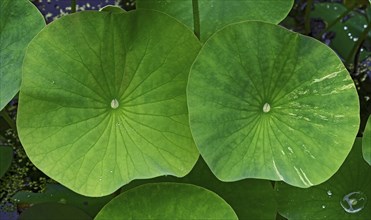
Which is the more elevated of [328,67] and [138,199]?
[328,67]

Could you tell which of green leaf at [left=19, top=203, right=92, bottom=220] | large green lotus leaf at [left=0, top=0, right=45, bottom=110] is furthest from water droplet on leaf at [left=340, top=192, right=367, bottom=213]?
large green lotus leaf at [left=0, top=0, right=45, bottom=110]

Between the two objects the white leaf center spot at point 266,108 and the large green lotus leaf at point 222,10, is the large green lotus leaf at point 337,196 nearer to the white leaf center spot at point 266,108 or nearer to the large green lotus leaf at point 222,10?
the white leaf center spot at point 266,108

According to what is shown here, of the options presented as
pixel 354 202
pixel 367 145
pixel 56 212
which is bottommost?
pixel 56 212

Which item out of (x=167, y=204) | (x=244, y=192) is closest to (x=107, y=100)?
(x=167, y=204)

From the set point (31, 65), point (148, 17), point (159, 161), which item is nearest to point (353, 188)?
point (159, 161)

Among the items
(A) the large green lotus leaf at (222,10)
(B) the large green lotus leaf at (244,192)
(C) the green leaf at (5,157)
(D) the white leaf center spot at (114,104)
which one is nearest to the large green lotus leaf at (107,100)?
(D) the white leaf center spot at (114,104)

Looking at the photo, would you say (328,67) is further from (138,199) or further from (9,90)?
(9,90)

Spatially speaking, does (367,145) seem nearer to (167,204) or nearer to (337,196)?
(337,196)
